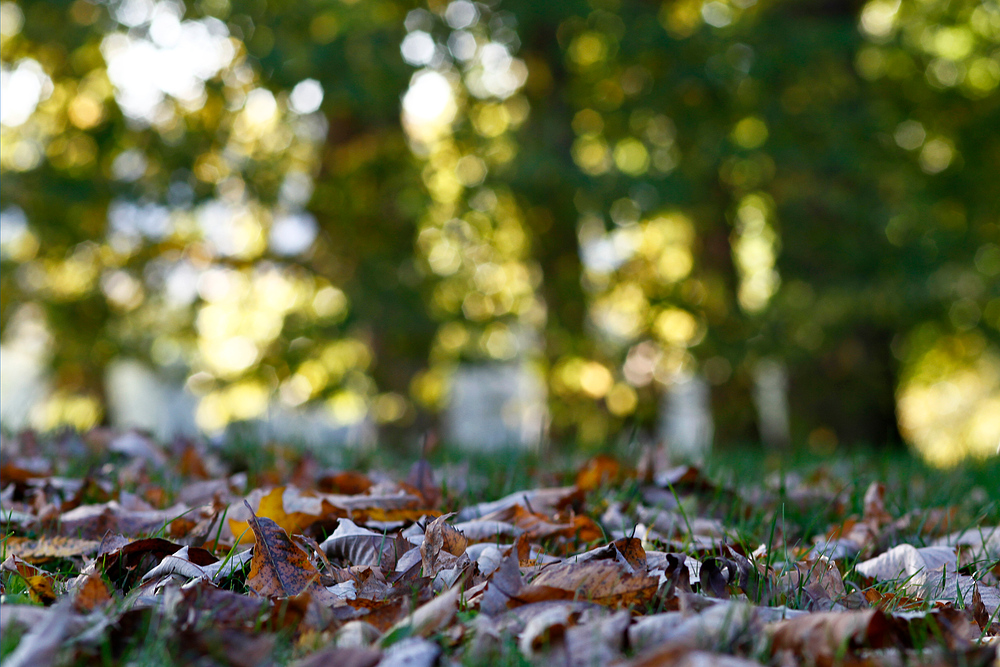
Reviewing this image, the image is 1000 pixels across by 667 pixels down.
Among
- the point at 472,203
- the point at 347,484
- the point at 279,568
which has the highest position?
the point at 472,203

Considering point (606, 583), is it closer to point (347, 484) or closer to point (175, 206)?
point (347, 484)

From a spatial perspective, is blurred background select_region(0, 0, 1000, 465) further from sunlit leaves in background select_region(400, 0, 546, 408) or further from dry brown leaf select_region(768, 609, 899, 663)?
dry brown leaf select_region(768, 609, 899, 663)

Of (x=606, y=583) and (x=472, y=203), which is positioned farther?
(x=472, y=203)

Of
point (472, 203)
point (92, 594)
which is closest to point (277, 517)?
point (92, 594)

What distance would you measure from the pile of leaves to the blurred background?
9.72 ft

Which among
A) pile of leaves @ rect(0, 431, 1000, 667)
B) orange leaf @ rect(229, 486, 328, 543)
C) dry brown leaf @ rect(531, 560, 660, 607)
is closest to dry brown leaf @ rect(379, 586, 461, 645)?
pile of leaves @ rect(0, 431, 1000, 667)

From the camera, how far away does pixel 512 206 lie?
725cm

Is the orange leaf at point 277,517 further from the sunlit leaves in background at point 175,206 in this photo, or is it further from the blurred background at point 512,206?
the sunlit leaves in background at point 175,206

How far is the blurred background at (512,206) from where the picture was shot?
576 centimetres

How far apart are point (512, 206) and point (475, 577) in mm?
6024

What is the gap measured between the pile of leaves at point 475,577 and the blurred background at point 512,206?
2.96 m

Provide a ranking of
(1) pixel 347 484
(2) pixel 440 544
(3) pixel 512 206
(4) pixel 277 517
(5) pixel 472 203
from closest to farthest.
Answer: (2) pixel 440 544, (4) pixel 277 517, (1) pixel 347 484, (5) pixel 472 203, (3) pixel 512 206

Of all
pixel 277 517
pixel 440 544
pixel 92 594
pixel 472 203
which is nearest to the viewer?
pixel 92 594

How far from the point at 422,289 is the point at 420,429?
1.65 metres
